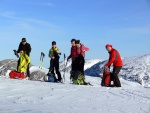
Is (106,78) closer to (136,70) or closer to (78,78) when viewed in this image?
(78,78)

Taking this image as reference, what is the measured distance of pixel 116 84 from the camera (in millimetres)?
13086

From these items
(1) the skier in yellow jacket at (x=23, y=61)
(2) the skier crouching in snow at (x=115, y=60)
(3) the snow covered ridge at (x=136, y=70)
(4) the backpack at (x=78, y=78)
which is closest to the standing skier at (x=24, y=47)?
(1) the skier in yellow jacket at (x=23, y=61)

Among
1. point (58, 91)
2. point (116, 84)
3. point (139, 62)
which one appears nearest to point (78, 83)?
point (116, 84)

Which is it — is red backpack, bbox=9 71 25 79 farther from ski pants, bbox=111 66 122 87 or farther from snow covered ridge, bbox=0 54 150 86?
snow covered ridge, bbox=0 54 150 86

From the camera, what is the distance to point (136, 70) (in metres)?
45.3

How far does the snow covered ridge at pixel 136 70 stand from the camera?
4143cm

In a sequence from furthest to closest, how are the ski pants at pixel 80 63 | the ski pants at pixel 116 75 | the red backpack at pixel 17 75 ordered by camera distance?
the red backpack at pixel 17 75 → the ski pants at pixel 80 63 → the ski pants at pixel 116 75

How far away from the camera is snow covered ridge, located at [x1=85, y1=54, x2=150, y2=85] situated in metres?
41.4

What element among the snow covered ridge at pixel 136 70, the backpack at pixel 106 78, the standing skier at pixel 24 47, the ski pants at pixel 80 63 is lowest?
the backpack at pixel 106 78

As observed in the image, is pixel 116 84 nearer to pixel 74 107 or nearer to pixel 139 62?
pixel 74 107

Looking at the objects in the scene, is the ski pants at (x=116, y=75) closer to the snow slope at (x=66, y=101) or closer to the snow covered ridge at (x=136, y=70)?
the snow slope at (x=66, y=101)

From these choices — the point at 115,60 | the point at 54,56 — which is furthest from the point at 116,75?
the point at 54,56

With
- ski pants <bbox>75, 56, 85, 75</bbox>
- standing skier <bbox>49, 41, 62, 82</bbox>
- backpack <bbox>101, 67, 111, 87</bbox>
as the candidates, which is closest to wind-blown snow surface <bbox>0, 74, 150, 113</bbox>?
backpack <bbox>101, 67, 111, 87</bbox>

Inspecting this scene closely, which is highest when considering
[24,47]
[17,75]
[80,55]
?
[24,47]
